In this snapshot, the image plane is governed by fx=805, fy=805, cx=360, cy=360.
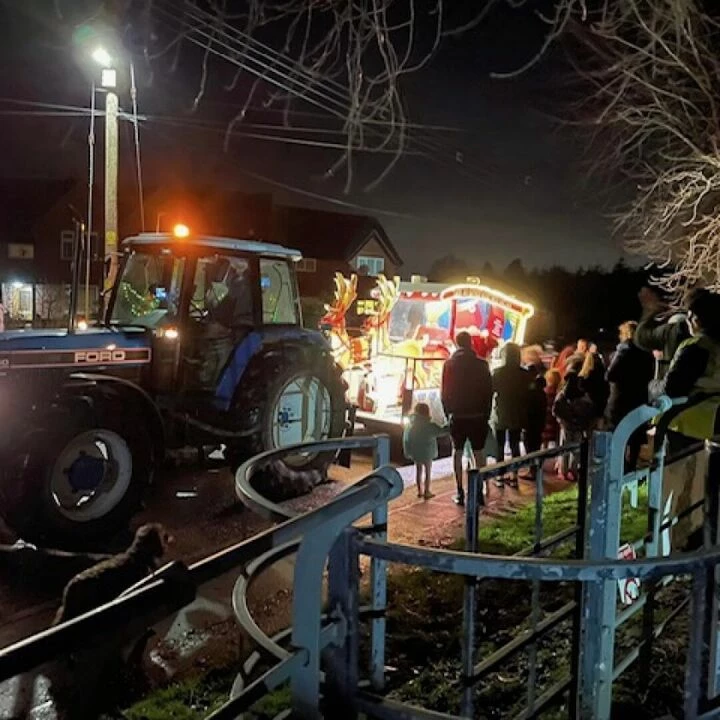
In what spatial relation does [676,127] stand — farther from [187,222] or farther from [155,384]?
[187,222]

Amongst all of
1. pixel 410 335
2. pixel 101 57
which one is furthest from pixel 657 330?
pixel 101 57

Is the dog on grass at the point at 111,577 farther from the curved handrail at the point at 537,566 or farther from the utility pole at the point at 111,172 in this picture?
the utility pole at the point at 111,172

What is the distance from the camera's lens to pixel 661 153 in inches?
450

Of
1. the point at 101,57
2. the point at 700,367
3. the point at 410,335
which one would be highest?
the point at 101,57


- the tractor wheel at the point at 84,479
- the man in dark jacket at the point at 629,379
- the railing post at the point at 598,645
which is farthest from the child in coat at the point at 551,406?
the railing post at the point at 598,645

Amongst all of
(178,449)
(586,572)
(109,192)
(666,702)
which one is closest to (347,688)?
(586,572)

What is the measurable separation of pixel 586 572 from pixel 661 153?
422 inches

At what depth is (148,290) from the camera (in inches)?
319

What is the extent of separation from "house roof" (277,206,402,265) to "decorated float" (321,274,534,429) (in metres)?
29.9

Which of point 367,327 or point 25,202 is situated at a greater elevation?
point 25,202

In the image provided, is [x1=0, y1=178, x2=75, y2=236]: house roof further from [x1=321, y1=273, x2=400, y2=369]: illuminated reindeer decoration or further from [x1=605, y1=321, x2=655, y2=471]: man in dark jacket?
[x1=605, y1=321, x2=655, y2=471]: man in dark jacket

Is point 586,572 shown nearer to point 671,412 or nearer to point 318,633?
point 318,633

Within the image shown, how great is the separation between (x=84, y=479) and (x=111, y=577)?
2.27 meters

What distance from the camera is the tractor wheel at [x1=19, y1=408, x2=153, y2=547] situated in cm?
649
